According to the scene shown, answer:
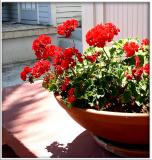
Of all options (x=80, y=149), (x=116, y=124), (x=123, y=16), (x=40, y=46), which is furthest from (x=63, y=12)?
(x=116, y=124)

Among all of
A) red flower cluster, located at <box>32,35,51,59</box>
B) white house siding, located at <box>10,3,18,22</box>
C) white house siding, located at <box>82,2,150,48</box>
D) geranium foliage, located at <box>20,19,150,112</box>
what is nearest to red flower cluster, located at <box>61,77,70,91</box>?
geranium foliage, located at <box>20,19,150,112</box>

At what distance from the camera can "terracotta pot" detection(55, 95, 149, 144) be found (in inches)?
36.3

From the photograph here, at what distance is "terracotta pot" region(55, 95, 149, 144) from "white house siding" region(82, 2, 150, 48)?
1.18 m

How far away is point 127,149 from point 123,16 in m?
1.44

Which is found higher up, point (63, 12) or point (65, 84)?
point (63, 12)

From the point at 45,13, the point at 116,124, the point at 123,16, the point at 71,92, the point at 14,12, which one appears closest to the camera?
the point at 116,124

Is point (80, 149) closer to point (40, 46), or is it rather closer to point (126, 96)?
point (126, 96)

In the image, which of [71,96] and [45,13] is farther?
[45,13]

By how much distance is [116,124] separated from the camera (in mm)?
949

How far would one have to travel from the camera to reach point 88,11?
2486 millimetres

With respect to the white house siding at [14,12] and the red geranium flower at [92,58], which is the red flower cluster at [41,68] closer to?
the red geranium flower at [92,58]

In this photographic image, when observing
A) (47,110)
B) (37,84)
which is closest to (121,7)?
(37,84)

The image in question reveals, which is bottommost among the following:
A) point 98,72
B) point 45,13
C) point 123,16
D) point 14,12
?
point 98,72

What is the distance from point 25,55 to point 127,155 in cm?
613
